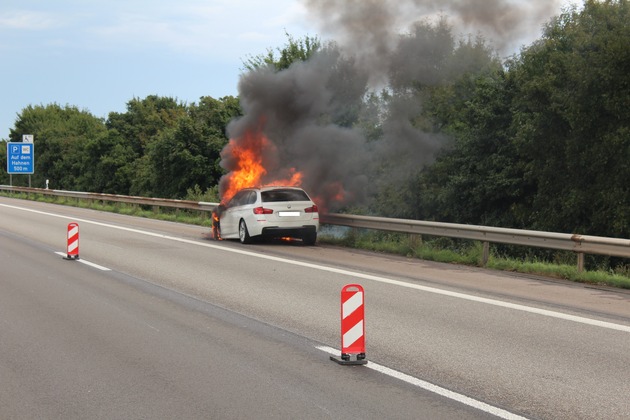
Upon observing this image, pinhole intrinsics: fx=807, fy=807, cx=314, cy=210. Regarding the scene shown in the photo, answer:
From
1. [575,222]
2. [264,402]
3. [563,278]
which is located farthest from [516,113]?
[264,402]

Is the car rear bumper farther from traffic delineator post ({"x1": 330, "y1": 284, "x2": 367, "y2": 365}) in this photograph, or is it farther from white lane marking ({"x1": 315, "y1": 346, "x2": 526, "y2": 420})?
traffic delineator post ({"x1": 330, "y1": 284, "x2": 367, "y2": 365})

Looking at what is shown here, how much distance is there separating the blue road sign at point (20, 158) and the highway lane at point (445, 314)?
4225 centimetres

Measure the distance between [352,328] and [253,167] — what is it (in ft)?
61.5

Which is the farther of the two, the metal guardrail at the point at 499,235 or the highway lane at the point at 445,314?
the metal guardrail at the point at 499,235

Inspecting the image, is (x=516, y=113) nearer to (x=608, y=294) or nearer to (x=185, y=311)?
(x=608, y=294)

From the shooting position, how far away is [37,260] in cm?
1630

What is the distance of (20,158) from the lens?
58250 mm

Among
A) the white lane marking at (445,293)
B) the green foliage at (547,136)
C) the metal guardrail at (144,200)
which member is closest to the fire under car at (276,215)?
the white lane marking at (445,293)

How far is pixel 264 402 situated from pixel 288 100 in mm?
22221

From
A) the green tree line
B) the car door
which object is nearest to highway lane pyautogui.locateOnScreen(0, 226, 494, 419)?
the car door

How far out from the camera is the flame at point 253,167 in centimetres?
2545

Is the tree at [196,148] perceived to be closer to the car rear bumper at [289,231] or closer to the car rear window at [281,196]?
the car rear window at [281,196]

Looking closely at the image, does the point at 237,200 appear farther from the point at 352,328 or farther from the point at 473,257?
the point at 352,328

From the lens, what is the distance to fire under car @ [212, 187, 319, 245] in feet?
64.9
